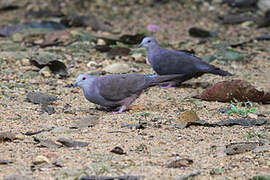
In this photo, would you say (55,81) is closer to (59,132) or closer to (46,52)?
(46,52)

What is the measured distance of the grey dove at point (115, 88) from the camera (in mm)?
5352

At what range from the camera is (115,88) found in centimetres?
539

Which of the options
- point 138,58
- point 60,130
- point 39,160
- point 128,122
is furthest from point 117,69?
point 39,160

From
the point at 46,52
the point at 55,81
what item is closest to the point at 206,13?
the point at 46,52

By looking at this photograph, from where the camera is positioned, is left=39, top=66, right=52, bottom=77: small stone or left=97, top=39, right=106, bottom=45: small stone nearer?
left=39, top=66, right=52, bottom=77: small stone

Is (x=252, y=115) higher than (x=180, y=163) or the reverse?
the reverse

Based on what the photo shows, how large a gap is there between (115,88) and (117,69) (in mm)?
1741

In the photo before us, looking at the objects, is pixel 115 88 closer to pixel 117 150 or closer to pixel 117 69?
pixel 117 150

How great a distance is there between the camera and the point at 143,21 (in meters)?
10.8

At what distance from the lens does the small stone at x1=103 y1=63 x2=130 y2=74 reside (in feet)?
23.2

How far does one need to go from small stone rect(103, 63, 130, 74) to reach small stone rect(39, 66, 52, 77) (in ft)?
2.35

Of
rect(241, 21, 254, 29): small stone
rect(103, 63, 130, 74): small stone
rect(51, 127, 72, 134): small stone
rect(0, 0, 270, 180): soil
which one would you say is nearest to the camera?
rect(0, 0, 270, 180): soil

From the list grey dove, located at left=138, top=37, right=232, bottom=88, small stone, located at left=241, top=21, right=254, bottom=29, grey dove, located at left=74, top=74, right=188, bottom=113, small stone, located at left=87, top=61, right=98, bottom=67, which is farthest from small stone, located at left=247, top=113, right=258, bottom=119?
small stone, located at left=241, top=21, right=254, bottom=29

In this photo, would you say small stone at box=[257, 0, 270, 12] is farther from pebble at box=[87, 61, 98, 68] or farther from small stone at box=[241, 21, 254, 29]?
pebble at box=[87, 61, 98, 68]
